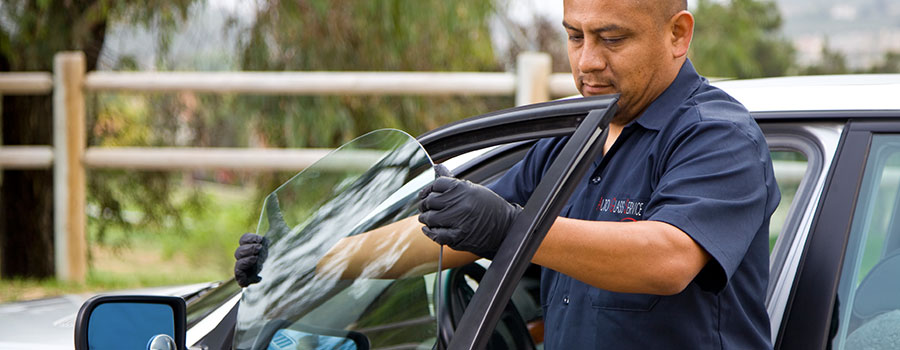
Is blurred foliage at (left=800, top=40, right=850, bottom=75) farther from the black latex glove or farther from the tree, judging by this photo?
the black latex glove

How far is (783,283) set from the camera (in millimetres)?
1653

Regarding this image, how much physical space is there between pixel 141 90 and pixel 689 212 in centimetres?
487

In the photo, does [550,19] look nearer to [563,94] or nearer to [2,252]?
[563,94]

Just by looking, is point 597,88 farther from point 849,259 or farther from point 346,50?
point 346,50

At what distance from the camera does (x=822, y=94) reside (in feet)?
5.72

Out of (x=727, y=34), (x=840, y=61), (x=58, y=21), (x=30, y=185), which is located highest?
(x=58, y=21)

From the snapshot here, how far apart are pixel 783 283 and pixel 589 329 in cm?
46

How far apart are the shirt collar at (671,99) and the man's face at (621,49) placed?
2 cm

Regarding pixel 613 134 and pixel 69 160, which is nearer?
pixel 613 134

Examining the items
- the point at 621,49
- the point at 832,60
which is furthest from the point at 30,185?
the point at 832,60

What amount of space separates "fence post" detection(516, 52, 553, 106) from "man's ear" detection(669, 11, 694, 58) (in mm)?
3509

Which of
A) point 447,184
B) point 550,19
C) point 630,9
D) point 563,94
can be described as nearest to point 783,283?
point 630,9

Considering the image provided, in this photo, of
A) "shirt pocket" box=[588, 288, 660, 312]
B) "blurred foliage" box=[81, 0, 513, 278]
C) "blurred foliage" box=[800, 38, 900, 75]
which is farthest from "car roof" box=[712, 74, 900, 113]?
"blurred foliage" box=[800, 38, 900, 75]

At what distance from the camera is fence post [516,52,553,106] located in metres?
5.07
